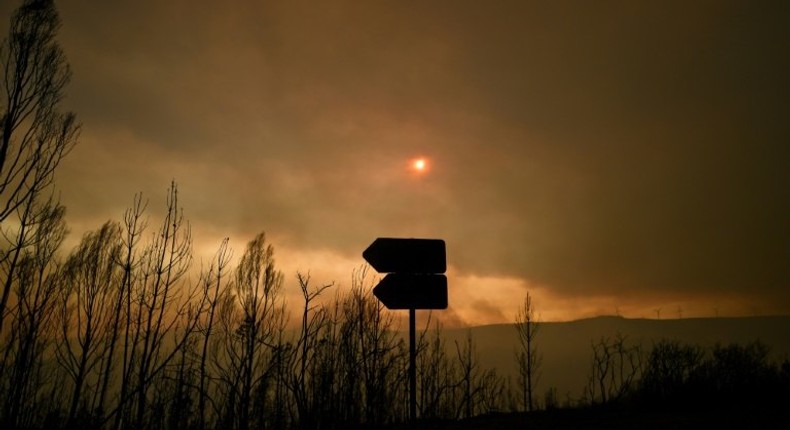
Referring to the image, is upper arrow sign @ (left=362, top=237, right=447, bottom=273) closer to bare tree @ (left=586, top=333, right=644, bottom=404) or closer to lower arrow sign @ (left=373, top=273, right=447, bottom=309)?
lower arrow sign @ (left=373, top=273, right=447, bottom=309)

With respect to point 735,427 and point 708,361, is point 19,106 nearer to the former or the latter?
point 735,427

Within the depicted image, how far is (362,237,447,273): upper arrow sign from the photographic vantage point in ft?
15.1

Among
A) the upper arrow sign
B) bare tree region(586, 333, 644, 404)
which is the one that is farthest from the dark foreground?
bare tree region(586, 333, 644, 404)

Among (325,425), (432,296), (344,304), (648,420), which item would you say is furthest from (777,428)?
(344,304)

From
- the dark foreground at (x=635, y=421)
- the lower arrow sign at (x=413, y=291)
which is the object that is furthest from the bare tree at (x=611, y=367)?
the lower arrow sign at (x=413, y=291)

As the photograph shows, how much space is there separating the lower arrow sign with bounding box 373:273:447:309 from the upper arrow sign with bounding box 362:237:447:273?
0.09 m

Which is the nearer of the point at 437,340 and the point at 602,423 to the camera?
the point at 602,423

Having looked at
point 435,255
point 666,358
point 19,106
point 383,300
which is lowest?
point 666,358

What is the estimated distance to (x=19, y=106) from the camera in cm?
584

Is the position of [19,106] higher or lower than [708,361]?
higher

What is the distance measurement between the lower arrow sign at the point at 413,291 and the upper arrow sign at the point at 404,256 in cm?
9

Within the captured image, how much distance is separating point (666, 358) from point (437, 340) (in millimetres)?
19645

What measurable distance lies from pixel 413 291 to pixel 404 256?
0.39m

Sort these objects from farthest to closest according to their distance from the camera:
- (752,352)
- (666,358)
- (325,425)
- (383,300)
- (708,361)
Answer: (666,358), (752,352), (708,361), (325,425), (383,300)
